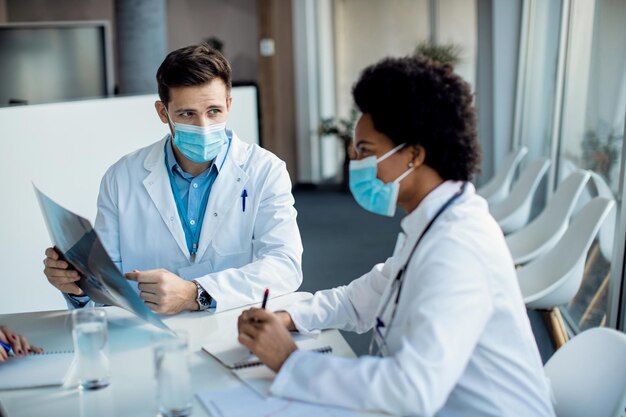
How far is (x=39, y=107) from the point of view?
3.50m

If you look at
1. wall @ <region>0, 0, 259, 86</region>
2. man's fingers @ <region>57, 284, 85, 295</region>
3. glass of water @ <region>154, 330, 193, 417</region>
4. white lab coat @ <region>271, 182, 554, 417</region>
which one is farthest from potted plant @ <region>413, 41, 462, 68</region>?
glass of water @ <region>154, 330, 193, 417</region>

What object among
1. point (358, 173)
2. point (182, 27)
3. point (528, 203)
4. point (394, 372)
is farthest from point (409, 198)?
point (182, 27)

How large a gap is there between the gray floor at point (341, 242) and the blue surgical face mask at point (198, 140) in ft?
6.17

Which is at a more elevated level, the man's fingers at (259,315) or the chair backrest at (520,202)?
the man's fingers at (259,315)

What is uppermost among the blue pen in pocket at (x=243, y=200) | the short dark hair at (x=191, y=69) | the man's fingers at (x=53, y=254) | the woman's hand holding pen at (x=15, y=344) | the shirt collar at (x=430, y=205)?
the short dark hair at (x=191, y=69)

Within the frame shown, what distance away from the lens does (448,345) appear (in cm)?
139

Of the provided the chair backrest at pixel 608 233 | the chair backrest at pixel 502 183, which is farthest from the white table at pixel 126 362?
the chair backrest at pixel 502 183

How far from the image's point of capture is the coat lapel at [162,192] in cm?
238

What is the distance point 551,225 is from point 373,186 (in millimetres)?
2578

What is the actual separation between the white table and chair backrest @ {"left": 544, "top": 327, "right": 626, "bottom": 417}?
52 centimetres

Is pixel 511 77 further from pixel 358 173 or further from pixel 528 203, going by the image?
pixel 358 173

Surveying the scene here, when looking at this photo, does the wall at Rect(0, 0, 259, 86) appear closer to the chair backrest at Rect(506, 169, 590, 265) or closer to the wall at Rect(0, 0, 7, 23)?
the wall at Rect(0, 0, 7, 23)

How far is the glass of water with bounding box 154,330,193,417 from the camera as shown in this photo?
1.42 metres

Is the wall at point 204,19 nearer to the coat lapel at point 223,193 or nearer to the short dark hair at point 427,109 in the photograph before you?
the coat lapel at point 223,193
